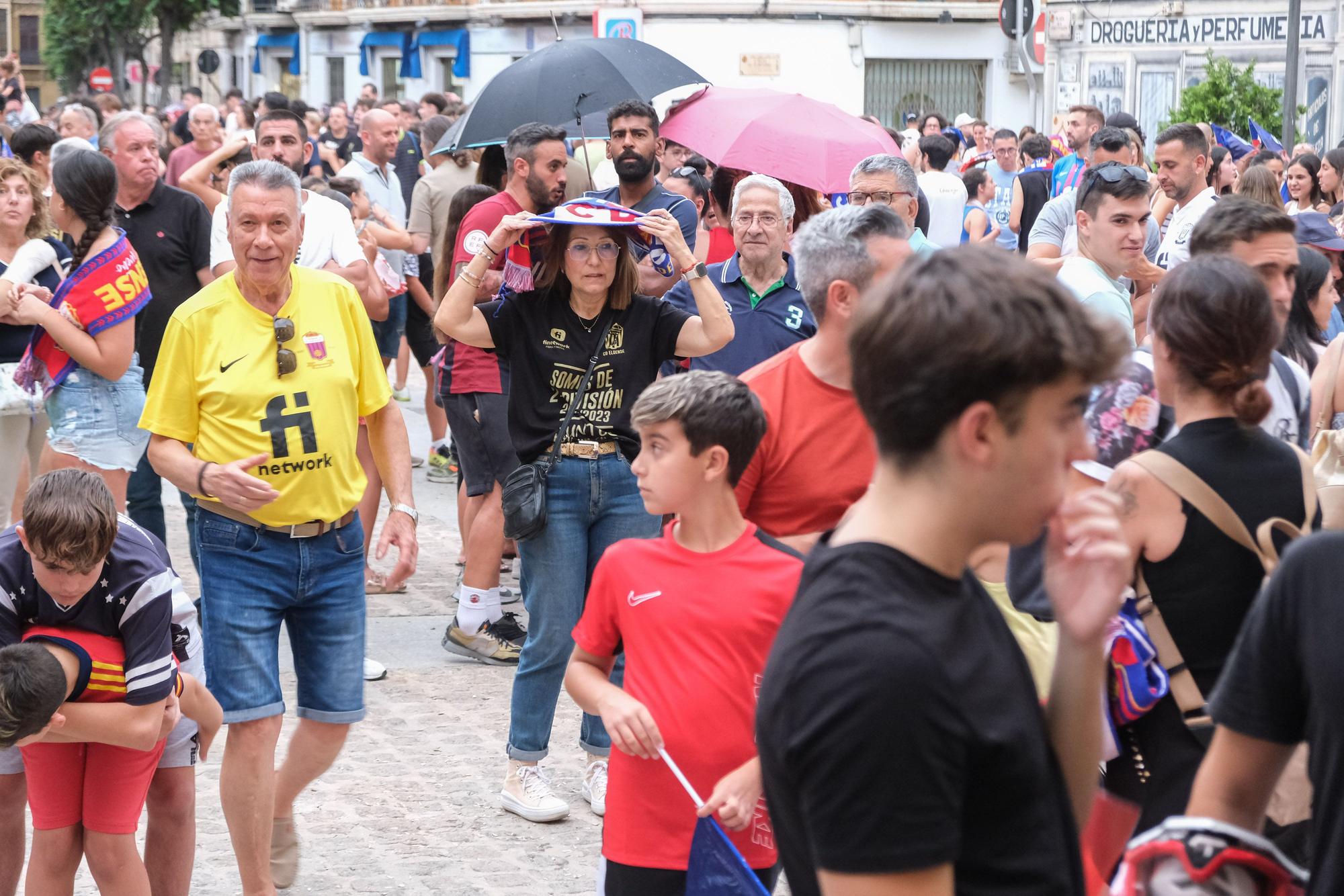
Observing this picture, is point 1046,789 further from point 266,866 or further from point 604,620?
point 266,866

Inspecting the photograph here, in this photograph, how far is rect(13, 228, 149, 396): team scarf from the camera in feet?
20.4

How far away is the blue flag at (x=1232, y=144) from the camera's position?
561 inches

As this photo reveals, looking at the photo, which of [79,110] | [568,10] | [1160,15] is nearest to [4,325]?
[79,110]

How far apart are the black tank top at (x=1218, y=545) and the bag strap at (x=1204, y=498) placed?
1 centimetres

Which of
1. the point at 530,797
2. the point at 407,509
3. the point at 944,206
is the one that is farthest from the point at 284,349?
the point at 944,206

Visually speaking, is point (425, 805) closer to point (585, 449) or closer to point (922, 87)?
point (585, 449)

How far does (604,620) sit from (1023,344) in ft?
6.31

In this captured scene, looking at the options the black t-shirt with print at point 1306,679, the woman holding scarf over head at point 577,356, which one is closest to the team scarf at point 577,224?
the woman holding scarf over head at point 577,356

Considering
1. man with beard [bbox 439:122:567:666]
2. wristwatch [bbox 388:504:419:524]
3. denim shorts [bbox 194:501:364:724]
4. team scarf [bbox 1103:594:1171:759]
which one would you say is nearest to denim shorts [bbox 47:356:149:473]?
man with beard [bbox 439:122:567:666]

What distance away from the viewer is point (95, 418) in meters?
6.55

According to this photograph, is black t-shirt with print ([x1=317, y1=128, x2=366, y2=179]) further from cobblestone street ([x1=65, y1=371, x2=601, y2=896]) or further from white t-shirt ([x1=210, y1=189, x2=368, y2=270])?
cobblestone street ([x1=65, y1=371, x2=601, y2=896])

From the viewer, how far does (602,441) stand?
16.7ft

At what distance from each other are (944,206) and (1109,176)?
6010mm

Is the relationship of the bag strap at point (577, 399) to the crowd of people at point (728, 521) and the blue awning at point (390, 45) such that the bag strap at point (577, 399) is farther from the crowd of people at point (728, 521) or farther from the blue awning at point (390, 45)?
the blue awning at point (390, 45)
